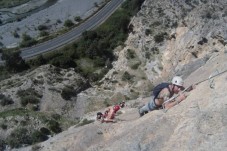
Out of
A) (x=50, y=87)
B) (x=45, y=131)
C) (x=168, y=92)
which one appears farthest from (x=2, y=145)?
(x=168, y=92)

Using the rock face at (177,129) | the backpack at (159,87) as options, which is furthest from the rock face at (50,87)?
the backpack at (159,87)

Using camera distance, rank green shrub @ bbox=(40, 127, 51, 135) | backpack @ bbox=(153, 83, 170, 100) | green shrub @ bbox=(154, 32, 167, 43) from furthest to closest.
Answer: green shrub @ bbox=(154, 32, 167, 43), green shrub @ bbox=(40, 127, 51, 135), backpack @ bbox=(153, 83, 170, 100)

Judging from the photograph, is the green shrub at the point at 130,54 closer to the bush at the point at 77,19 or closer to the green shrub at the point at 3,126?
the green shrub at the point at 3,126

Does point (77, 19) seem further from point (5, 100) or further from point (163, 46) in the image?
point (5, 100)

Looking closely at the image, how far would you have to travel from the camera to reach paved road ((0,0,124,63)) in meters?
95.1

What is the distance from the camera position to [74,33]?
327ft

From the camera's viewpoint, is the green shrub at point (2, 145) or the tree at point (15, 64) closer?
the green shrub at point (2, 145)

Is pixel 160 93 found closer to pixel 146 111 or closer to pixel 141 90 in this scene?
pixel 146 111

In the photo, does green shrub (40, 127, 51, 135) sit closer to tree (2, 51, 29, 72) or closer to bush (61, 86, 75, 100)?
bush (61, 86, 75, 100)

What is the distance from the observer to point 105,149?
96.6ft

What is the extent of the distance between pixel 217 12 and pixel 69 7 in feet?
186

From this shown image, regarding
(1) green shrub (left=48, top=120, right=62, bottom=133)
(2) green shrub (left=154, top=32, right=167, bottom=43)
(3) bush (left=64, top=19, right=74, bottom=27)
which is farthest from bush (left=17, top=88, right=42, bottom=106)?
(3) bush (left=64, top=19, right=74, bottom=27)

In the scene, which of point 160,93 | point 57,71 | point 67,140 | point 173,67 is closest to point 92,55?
point 57,71

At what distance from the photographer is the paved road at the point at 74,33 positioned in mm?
95100
